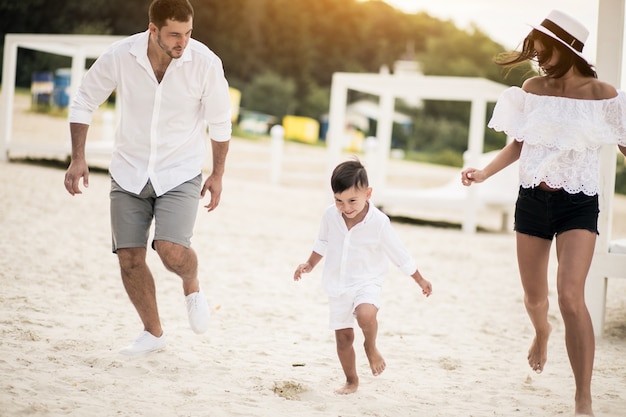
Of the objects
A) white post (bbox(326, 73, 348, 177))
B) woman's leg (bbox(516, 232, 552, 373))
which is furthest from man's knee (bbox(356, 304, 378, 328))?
white post (bbox(326, 73, 348, 177))

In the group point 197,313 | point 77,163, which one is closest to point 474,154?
point 197,313

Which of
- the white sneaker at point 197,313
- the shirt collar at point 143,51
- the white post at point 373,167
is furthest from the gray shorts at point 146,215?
the white post at point 373,167

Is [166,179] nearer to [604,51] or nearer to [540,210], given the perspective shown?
[540,210]

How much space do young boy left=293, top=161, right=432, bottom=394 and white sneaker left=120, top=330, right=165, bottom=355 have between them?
1030 millimetres

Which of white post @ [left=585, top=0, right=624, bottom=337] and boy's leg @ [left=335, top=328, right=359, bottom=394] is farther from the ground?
white post @ [left=585, top=0, right=624, bottom=337]

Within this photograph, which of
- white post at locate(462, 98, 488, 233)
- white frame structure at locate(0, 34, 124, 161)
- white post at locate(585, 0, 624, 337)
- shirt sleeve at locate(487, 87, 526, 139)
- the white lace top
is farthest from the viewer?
white frame structure at locate(0, 34, 124, 161)

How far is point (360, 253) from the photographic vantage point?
13.4 feet

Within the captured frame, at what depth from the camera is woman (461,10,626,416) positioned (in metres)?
3.79

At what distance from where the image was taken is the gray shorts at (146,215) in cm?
440

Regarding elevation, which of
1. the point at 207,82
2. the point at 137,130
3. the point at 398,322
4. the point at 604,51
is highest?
the point at 604,51

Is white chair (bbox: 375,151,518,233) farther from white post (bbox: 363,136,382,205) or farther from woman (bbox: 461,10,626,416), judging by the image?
woman (bbox: 461,10,626,416)

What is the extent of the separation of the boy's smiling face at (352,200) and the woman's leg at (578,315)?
0.99 metres

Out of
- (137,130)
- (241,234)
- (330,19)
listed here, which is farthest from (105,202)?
(330,19)

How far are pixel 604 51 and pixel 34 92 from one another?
22.2 m
